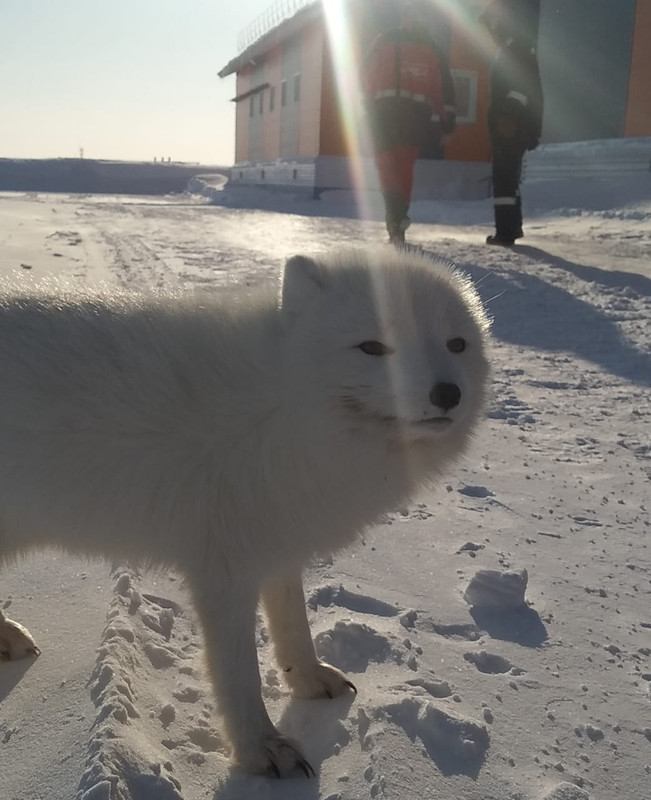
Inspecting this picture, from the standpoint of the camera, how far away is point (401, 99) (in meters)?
7.90

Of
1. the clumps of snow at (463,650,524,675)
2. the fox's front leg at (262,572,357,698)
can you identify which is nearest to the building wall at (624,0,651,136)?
the clumps of snow at (463,650,524,675)

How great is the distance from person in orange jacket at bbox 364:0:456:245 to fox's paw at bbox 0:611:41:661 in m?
6.90

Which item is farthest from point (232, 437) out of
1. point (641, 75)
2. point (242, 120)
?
point (242, 120)

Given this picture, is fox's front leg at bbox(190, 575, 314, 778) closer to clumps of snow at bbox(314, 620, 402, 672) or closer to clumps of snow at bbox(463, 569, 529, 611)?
clumps of snow at bbox(314, 620, 402, 672)

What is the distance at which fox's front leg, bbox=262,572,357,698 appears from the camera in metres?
1.89

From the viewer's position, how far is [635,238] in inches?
360

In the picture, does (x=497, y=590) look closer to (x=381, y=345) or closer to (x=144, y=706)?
(x=381, y=345)

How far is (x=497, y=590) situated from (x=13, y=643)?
140cm

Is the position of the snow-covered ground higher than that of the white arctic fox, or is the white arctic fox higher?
the white arctic fox

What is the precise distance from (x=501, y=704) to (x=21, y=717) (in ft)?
3.80

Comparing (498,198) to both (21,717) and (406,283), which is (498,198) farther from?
(21,717)

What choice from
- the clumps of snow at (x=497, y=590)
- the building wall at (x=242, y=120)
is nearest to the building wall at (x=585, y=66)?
the building wall at (x=242, y=120)

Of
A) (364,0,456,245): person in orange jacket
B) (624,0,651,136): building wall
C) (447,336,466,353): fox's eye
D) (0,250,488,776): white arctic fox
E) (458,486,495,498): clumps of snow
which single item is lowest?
(458,486,495,498): clumps of snow

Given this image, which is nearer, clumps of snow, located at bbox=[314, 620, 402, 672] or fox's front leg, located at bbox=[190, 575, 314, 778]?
fox's front leg, located at bbox=[190, 575, 314, 778]
